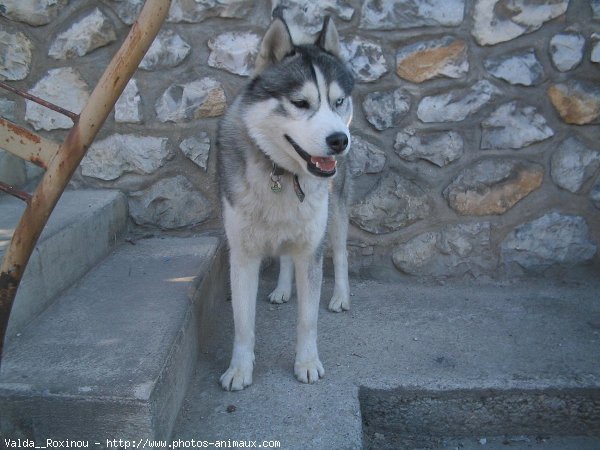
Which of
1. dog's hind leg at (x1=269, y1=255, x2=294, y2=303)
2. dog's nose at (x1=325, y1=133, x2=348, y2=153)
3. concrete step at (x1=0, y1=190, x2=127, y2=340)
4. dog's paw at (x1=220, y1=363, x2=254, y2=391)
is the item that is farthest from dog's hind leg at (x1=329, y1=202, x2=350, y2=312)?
concrete step at (x1=0, y1=190, x2=127, y2=340)

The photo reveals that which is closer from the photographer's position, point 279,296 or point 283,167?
point 283,167

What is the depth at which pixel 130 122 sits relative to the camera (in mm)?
3125

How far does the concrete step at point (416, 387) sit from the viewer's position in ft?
6.78

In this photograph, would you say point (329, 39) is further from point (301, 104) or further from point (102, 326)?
point (102, 326)

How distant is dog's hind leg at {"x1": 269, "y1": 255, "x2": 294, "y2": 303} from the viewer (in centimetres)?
312

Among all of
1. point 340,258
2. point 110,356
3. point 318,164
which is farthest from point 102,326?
point 340,258

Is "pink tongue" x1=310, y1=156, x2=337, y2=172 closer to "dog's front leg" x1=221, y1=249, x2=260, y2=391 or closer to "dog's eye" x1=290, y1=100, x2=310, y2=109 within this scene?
"dog's eye" x1=290, y1=100, x2=310, y2=109

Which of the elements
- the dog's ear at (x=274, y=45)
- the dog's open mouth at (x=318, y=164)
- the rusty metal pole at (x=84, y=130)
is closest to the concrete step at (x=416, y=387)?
the dog's open mouth at (x=318, y=164)

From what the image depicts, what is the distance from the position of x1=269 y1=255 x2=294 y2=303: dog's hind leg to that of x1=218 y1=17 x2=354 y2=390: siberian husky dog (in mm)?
739

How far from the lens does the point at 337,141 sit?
1977mm

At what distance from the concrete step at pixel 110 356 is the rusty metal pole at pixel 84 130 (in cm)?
55

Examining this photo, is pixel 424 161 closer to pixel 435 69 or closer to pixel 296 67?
pixel 435 69

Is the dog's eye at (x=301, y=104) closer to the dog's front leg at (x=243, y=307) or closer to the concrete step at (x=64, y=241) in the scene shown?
the dog's front leg at (x=243, y=307)

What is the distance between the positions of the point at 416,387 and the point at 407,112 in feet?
5.29
